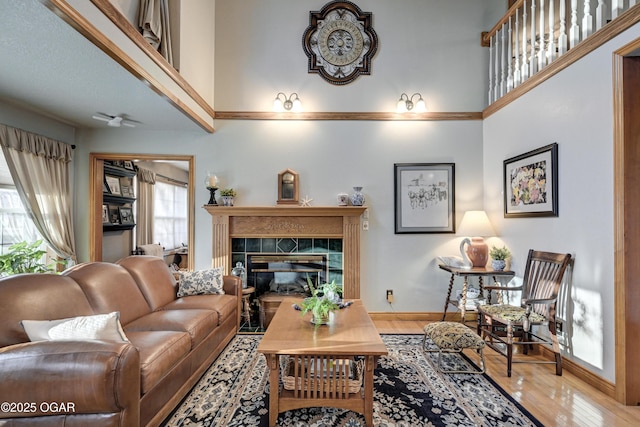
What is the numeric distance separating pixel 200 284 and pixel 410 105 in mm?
3315

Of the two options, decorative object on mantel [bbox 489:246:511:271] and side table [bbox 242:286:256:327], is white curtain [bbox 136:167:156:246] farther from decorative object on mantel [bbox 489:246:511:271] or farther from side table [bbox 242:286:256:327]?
decorative object on mantel [bbox 489:246:511:271]

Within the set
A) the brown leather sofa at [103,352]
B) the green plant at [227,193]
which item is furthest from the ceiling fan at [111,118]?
the brown leather sofa at [103,352]

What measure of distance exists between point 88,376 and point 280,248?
9.35 ft

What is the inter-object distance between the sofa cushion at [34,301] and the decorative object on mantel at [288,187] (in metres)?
2.40

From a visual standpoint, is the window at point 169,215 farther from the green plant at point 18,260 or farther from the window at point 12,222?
the green plant at point 18,260

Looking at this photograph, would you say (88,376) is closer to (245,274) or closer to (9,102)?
(245,274)

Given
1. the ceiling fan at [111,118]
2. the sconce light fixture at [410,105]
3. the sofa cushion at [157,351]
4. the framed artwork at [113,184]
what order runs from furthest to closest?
the framed artwork at [113,184] < the sconce light fixture at [410,105] < the ceiling fan at [111,118] < the sofa cushion at [157,351]

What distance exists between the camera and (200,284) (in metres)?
3.51

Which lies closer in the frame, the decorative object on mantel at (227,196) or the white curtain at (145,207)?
the decorative object on mantel at (227,196)

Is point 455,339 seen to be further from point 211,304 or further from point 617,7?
point 617,7

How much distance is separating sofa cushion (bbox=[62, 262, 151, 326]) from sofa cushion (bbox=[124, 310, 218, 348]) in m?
0.11

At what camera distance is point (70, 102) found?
3.27 m

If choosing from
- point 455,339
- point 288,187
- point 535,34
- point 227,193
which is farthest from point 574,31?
point 227,193

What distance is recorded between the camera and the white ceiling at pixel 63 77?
6.40 feet
